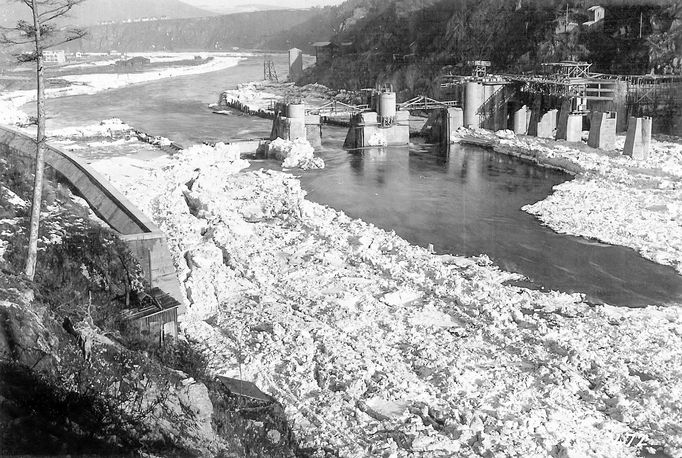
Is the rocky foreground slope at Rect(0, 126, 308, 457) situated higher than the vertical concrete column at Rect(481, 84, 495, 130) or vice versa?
the vertical concrete column at Rect(481, 84, 495, 130)

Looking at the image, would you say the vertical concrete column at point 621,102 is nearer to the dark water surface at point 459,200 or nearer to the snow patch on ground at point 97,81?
the dark water surface at point 459,200

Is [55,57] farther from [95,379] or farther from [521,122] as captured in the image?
[95,379]

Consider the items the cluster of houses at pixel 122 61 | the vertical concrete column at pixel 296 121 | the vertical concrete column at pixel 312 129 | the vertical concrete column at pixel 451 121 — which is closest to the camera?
the vertical concrete column at pixel 296 121

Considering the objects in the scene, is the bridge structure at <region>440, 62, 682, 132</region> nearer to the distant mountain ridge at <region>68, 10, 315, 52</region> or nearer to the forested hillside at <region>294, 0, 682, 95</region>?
the forested hillside at <region>294, 0, 682, 95</region>

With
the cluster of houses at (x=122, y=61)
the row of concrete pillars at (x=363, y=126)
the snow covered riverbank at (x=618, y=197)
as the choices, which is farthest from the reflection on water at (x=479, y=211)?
the cluster of houses at (x=122, y=61)

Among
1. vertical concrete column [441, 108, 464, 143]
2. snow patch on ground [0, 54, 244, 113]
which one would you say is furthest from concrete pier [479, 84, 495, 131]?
snow patch on ground [0, 54, 244, 113]

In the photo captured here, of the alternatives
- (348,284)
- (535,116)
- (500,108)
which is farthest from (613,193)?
(500,108)

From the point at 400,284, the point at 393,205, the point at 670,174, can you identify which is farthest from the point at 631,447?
the point at 670,174
